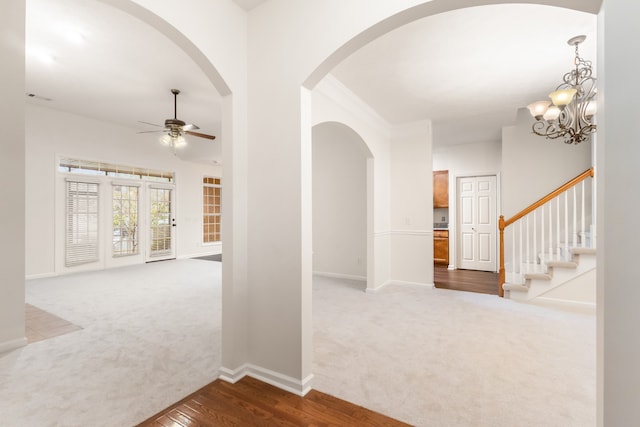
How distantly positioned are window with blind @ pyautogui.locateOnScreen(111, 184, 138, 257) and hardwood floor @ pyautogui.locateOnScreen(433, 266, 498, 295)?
697 centimetres

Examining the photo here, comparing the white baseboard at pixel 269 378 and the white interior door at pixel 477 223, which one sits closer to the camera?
the white baseboard at pixel 269 378

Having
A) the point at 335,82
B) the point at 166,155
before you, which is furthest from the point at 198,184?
the point at 335,82

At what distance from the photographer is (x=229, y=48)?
220 centimetres

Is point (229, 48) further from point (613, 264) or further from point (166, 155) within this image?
point (166, 155)

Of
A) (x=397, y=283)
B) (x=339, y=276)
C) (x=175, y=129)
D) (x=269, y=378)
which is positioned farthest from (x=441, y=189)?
(x=269, y=378)

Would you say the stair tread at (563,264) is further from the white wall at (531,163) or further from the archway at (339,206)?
the archway at (339,206)

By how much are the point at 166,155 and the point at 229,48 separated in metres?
6.46

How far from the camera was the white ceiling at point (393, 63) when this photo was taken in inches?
105

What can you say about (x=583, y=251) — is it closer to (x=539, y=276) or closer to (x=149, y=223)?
(x=539, y=276)

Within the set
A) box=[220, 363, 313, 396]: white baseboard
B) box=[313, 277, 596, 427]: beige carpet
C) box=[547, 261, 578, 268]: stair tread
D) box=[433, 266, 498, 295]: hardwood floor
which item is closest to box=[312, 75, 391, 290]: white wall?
box=[313, 277, 596, 427]: beige carpet

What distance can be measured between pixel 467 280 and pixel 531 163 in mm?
2427

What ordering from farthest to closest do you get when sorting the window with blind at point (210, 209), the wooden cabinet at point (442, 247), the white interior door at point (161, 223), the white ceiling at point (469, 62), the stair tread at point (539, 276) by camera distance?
the window with blind at point (210, 209), the white interior door at point (161, 223), the wooden cabinet at point (442, 247), the stair tread at point (539, 276), the white ceiling at point (469, 62)

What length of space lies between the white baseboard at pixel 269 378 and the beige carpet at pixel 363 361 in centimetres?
13

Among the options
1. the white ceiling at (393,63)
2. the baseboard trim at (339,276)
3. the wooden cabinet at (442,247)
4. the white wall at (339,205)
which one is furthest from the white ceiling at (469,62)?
the wooden cabinet at (442,247)
